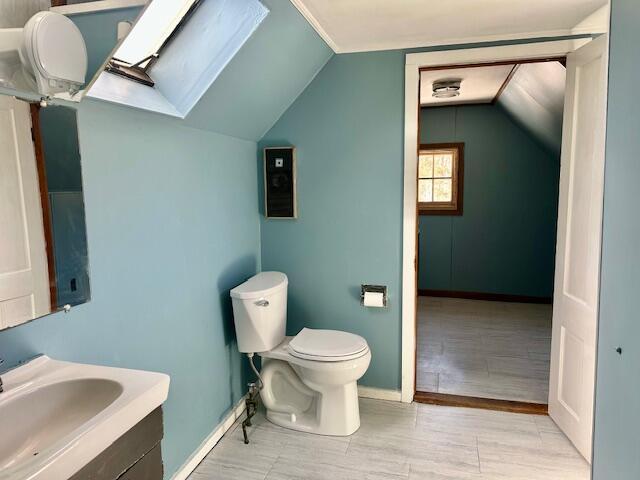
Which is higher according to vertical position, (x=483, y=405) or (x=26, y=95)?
(x=26, y=95)

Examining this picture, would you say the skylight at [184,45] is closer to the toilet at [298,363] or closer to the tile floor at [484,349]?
the toilet at [298,363]

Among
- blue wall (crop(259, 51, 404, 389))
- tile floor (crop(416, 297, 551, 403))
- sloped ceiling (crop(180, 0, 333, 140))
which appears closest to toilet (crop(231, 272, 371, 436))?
blue wall (crop(259, 51, 404, 389))

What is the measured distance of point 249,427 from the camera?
104 inches

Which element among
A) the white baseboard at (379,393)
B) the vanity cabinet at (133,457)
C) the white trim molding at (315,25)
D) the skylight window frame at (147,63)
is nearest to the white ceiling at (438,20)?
the white trim molding at (315,25)

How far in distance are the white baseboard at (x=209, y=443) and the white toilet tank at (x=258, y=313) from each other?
431mm

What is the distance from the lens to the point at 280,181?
116 inches

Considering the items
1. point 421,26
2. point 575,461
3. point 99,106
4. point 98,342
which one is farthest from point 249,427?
point 421,26

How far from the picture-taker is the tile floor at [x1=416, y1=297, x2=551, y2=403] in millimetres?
3082

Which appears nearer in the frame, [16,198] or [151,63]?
[16,198]

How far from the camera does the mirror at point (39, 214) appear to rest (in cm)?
127

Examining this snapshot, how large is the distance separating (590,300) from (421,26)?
1643 mm

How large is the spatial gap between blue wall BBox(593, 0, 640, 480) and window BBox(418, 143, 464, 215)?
12.3 feet

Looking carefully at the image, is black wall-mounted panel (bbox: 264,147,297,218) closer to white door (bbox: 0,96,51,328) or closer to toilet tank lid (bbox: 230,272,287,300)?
toilet tank lid (bbox: 230,272,287,300)

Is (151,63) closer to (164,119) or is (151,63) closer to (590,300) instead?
(164,119)
